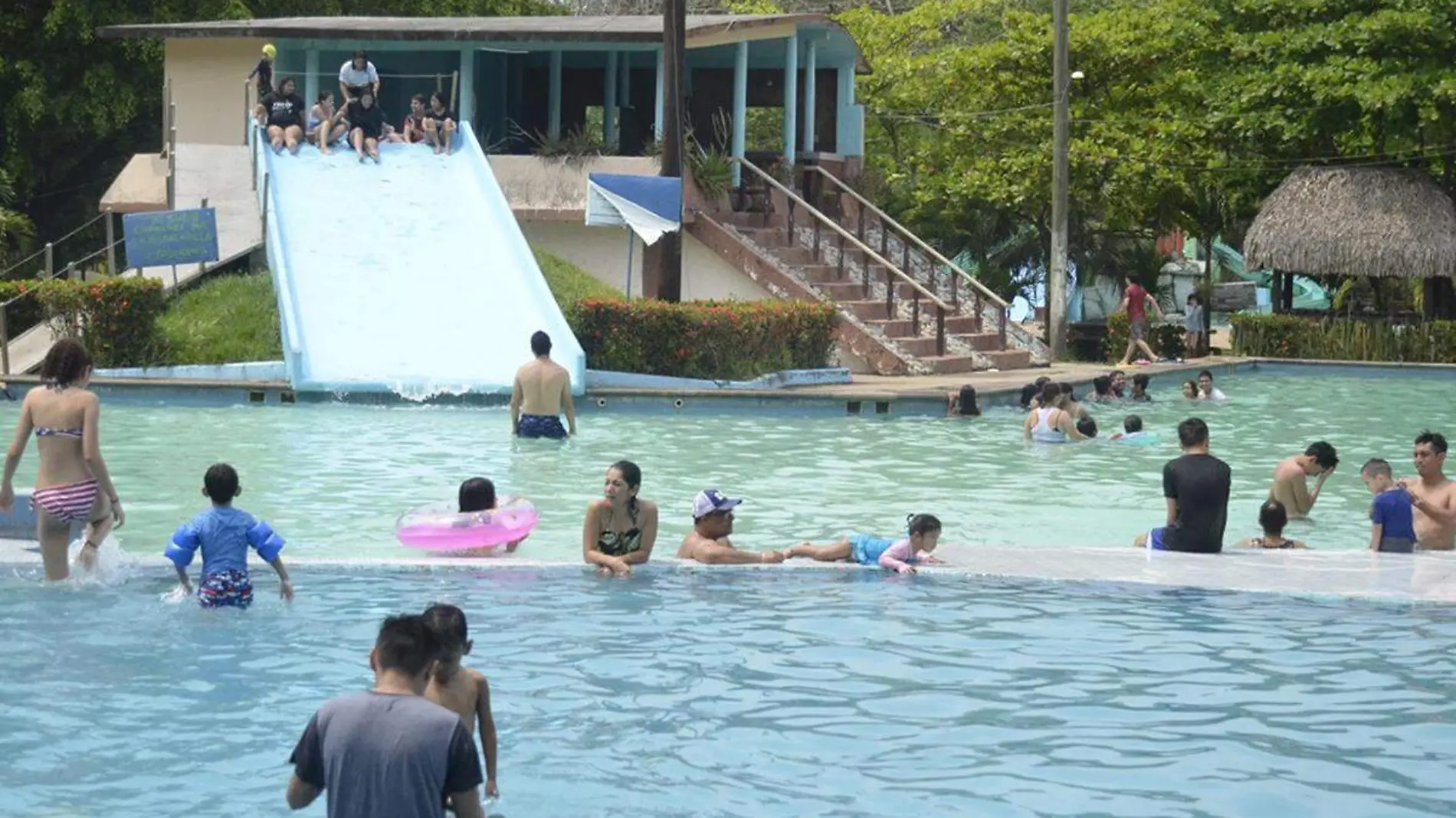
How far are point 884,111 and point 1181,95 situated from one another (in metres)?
7.19

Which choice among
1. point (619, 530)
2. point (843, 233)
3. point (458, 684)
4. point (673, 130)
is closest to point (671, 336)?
point (673, 130)

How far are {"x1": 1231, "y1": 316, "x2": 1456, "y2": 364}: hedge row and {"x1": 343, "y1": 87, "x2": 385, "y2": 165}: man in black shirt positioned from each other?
1595cm

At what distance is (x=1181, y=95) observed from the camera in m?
37.7

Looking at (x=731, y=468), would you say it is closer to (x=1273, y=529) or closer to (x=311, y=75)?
(x=1273, y=529)

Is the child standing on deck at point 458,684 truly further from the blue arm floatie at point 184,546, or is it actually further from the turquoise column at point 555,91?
the turquoise column at point 555,91

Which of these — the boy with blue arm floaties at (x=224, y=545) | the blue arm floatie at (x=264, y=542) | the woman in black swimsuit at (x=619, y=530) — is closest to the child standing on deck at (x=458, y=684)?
the blue arm floatie at (x=264, y=542)

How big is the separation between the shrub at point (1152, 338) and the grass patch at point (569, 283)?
8.94 metres

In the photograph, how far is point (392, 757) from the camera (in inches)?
229

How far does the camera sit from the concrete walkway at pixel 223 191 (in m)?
30.9

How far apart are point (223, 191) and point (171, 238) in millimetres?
4966

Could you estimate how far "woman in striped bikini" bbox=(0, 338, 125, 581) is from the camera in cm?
1122

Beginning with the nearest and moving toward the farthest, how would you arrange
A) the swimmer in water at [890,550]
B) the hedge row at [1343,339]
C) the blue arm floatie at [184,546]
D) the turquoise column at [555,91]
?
the blue arm floatie at [184,546], the swimmer in water at [890,550], the turquoise column at [555,91], the hedge row at [1343,339]

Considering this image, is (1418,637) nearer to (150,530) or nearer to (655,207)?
(150,530)

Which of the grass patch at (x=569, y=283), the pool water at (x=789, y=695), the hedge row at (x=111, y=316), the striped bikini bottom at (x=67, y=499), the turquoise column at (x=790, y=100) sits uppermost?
the turquoise column at (x=790, y=100)
